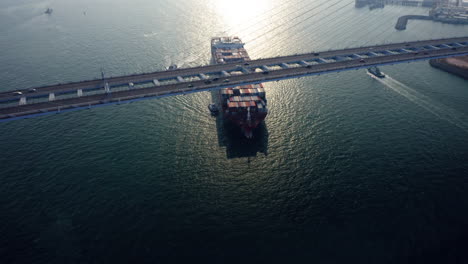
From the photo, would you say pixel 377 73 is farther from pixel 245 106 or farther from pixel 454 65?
pixel 245 106

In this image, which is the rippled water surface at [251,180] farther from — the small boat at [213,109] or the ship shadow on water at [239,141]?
the small boat at [213,109]

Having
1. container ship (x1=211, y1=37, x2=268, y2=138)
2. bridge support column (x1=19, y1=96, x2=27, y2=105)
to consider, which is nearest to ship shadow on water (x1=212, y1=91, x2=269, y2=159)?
container ship (x1=211, y1=37, x2=268, y2=138)

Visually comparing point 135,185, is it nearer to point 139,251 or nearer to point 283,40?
point 139,251

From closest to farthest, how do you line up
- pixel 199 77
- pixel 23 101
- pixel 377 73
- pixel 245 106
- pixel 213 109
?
1. pixel 23 101
2. pixel 245 106
3. pixel 199 77
4. pixel 213 109
5. pixel 377 73

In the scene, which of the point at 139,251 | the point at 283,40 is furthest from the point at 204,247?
the point at 283,40

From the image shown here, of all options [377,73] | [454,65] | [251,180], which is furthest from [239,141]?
[454,65]

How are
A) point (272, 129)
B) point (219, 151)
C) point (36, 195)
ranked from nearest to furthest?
1. point (36, 195)
2. point (219, 151)
3. point (272, 129)

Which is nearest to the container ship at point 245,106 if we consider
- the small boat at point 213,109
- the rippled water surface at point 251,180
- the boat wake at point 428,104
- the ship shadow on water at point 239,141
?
the ship shadow on water at point 239,141
